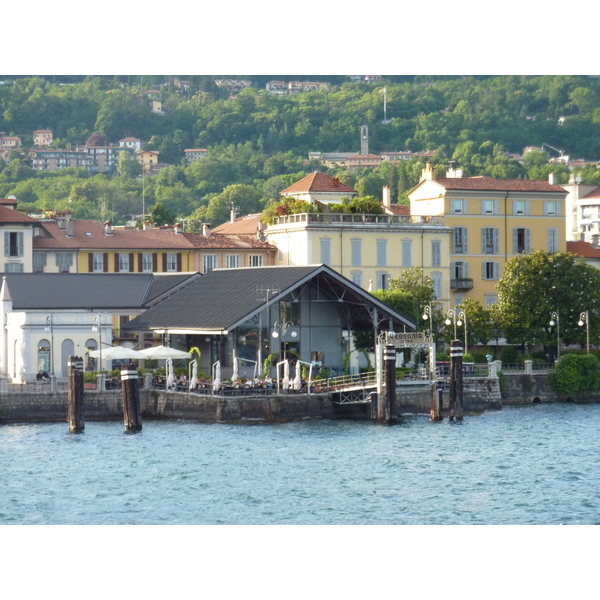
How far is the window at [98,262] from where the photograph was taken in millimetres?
106312

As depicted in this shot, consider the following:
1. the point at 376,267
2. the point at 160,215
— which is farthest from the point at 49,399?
the point at 160,215

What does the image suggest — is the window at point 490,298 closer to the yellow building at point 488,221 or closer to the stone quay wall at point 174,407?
the yellow building at point 488,221

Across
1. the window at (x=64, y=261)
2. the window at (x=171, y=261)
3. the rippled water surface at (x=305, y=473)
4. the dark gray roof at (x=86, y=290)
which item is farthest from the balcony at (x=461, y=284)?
the rippled water surface at (x=305, y=473)

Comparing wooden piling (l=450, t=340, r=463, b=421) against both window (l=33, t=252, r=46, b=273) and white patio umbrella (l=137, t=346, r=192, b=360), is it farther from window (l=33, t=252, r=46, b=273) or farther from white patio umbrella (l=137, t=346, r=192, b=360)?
window (l=33, t=252, r=46, b=273)

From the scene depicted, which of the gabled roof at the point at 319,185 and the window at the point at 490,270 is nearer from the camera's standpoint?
the window at the point at 490,270

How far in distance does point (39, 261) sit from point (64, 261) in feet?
5.32

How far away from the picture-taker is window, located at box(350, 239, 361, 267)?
9856 centimetres

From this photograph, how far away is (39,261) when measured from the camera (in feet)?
343

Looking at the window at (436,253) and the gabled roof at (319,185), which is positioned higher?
the gabled roof at (319,185)

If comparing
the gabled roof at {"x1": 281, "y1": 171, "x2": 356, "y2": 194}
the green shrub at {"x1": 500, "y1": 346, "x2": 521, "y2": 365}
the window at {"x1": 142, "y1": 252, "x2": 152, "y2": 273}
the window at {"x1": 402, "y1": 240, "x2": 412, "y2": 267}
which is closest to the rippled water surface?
the green shrub at {"x1": 500, "y1": 346, "x2": 521, "y2": 365}

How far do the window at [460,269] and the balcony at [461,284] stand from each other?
728mm

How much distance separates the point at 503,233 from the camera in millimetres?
106938

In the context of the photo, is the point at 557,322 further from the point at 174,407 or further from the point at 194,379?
A: the point at 174,407

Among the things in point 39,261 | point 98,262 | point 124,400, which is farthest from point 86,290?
point 98,262
